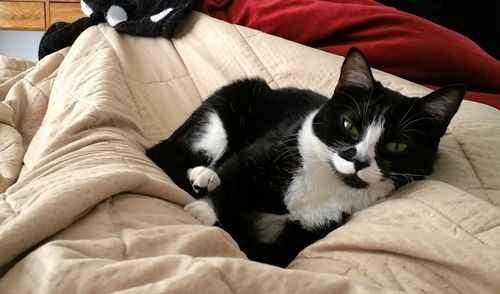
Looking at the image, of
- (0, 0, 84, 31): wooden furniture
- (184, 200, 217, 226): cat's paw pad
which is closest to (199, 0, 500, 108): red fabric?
(184, 200, 217, 226): cat's paw pad

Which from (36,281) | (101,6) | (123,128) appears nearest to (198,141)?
(123,128)

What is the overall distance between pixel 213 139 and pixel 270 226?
32 cm

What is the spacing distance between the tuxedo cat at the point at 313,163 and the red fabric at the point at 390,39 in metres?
0.36

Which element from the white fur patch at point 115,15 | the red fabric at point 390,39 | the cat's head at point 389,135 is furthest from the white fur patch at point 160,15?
the cat's head at point 389,135

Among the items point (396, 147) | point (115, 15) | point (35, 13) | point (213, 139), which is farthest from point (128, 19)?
point (396, 147)

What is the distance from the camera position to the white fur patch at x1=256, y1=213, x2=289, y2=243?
3.53 ft

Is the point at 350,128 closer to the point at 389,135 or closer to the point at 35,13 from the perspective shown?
the point at 389,135

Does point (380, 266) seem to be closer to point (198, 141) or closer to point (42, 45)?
point (198, 141)

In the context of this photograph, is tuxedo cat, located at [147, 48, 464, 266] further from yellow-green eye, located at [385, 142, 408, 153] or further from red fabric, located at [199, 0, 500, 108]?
red fabric, located at [199, 0, 500, 108]

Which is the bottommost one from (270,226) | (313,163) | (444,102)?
(270,226)

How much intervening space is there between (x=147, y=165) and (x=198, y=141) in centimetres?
23

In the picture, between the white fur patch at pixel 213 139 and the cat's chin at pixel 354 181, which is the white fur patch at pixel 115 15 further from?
the cat's chin at pixel 354 181

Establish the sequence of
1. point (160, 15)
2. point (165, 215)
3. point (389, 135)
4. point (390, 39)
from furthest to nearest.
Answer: point (160, 15) < point (390, 39) < point (389, 135) < point (165, 215)

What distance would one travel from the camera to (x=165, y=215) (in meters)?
0.86
